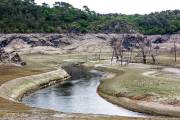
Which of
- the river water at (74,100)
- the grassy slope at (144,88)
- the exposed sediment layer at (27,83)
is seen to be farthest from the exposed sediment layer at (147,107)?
the exposed sediment layer at (27,83)

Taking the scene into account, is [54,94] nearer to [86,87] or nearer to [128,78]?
[86,87]

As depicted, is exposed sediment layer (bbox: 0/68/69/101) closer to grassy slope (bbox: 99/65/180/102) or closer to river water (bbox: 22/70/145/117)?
river water (bbox: 22/70/145/117)

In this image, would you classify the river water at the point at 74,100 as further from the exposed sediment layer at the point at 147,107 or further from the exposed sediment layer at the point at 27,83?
the exposed sediment layer at the point at 27,83

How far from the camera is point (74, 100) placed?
248ft

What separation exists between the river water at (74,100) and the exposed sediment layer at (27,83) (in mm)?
1900

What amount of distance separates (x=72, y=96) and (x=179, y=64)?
61666 millimetres

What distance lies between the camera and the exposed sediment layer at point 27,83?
253 feet

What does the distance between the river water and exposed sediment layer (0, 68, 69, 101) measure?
1.90 meters

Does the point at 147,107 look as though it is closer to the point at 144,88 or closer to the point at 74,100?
the point at 144,88

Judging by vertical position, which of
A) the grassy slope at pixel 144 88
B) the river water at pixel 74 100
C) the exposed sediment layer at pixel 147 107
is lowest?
the river water at pixel 74 100

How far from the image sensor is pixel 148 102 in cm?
6781

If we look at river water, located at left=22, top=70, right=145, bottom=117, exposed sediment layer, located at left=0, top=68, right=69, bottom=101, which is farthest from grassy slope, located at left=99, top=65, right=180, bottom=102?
exposed sediment layer, located at left=0, top=68, right=69, bottom=101

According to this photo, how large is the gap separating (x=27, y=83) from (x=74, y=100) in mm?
17961

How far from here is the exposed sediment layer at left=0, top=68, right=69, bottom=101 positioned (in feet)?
253
